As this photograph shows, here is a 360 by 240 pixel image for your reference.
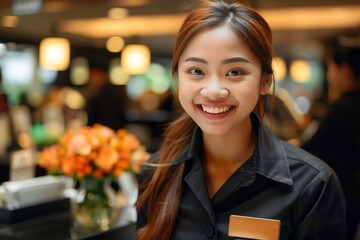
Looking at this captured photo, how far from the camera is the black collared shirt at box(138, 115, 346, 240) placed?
1.23 meters

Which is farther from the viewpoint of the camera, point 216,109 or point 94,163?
point 94,163

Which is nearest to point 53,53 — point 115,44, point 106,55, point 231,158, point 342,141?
point 115,44

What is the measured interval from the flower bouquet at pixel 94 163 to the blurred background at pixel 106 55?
961 millimetres

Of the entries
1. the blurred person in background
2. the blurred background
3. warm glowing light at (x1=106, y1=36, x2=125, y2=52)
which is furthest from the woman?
warm glowing light at (x1=106, y1=36, x2=125, y2=52)

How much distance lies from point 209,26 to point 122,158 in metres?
0.94

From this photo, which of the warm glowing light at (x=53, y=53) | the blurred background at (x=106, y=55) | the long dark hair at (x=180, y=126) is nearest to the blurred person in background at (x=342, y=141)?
the blurred background at (x=106, y=55)

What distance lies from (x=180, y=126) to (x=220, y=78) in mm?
350

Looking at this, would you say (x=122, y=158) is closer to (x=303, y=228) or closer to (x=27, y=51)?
(x=303, y=228)

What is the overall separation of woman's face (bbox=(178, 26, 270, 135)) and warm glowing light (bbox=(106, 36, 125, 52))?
9167mm

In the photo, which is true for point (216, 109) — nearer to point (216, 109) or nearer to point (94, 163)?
point (216, 109)

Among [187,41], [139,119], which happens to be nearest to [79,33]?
[139,119]

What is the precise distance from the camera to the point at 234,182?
131 centimetres

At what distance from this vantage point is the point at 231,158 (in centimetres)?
138

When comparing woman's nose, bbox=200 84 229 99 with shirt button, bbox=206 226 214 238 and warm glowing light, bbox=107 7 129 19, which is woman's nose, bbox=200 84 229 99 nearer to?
shirt button, bbox=206 226 214 238
